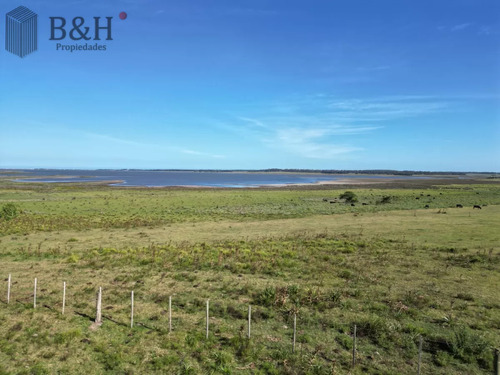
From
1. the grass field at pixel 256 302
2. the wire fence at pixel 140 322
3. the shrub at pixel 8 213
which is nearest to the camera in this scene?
the grass field at pixel 256 302

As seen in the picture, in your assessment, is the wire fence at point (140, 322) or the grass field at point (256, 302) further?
the wire fence at point (140, 322)

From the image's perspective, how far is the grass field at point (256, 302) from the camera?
40.5 feet

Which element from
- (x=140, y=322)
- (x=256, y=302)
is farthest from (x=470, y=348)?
(x=140, y=322)

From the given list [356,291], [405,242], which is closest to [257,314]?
[356,291]

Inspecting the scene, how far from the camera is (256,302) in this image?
18.1 meters

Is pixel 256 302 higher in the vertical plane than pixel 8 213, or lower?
lower

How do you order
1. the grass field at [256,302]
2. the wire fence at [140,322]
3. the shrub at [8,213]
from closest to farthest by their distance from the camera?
1. the grass field at [256,302]
2. the wire fence at [140,322]
3. the shrub at [8,213]

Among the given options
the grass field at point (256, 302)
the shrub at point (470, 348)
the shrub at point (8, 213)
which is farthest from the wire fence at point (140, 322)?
the shrub at point (8, 213)

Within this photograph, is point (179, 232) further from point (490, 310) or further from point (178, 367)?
point (490, 310)

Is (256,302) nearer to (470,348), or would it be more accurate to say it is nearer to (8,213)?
(470,348)

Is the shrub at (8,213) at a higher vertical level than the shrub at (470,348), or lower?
higher

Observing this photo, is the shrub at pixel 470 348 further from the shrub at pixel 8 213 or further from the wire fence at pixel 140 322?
the shrub at pixel 8 213

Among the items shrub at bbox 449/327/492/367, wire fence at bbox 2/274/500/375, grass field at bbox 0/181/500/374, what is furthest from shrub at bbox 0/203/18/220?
shrub at bbox 449/327/492/367

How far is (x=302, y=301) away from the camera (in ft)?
59.2
